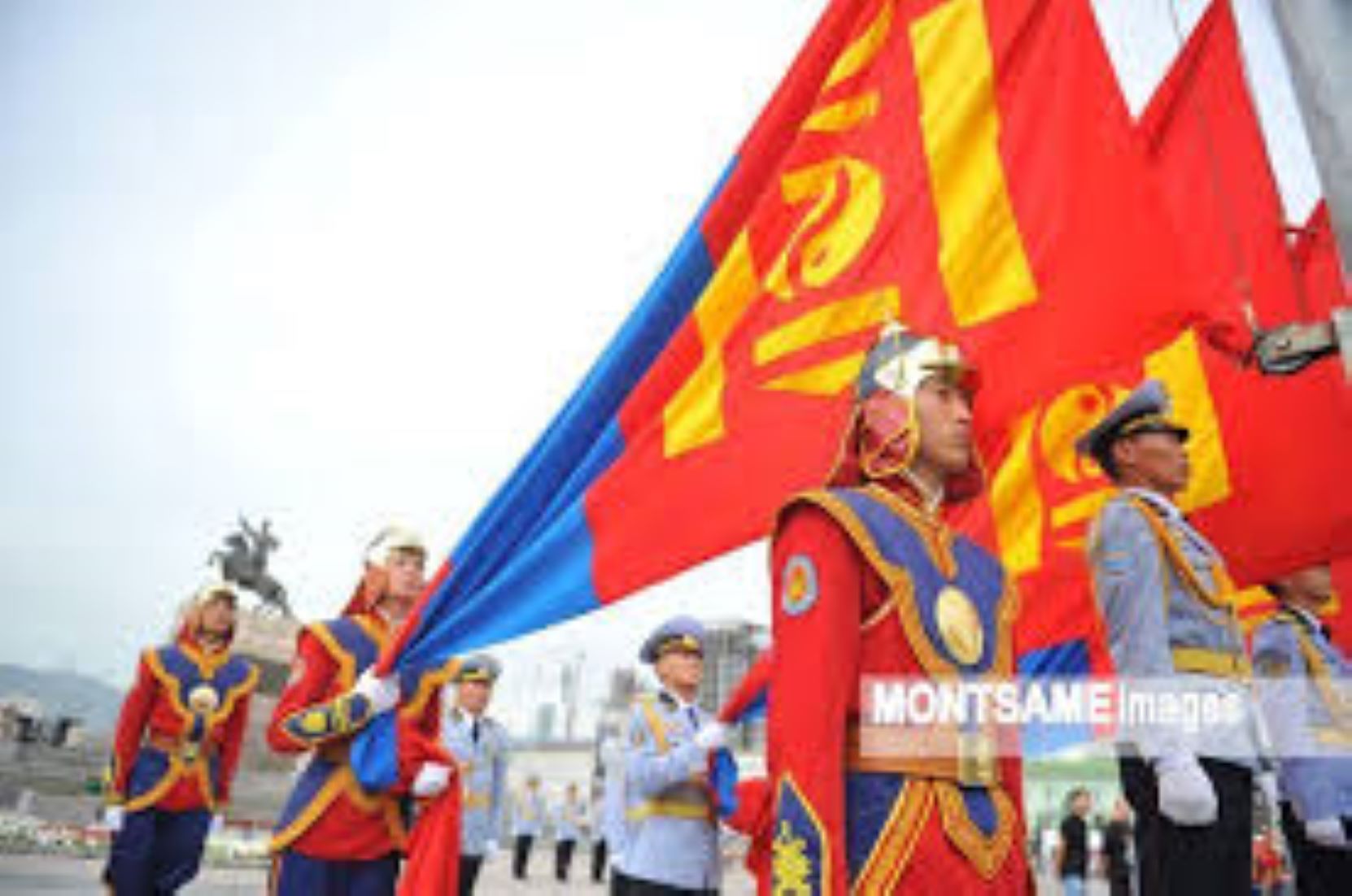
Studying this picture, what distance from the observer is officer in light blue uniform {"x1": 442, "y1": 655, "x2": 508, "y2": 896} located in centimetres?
998

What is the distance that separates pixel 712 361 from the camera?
4.24 metres

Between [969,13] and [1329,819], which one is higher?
[969,13]

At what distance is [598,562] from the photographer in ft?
12.6

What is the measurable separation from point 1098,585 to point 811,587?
5.99ft

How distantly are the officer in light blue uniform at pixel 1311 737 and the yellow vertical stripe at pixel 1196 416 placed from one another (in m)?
0.62

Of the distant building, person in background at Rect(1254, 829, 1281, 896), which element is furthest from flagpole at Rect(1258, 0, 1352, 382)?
the distant building

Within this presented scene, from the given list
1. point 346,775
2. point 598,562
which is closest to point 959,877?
point 598,562

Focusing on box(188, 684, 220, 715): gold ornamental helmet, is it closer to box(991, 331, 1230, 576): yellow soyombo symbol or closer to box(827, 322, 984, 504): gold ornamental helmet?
box(991, 331, 1230, 576): yellow soyombo symbol

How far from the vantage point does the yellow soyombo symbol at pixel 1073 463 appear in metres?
5.20

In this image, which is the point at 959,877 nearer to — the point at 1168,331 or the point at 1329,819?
the point at 1168,331

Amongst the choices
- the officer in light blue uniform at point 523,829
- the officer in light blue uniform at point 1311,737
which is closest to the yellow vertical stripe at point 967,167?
the officer in light blue uniform at point 1311,737

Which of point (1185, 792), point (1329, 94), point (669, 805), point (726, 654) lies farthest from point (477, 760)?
point (726, 654)

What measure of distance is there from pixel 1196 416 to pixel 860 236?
7.54 ft

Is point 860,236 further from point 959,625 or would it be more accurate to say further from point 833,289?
point 959,625
